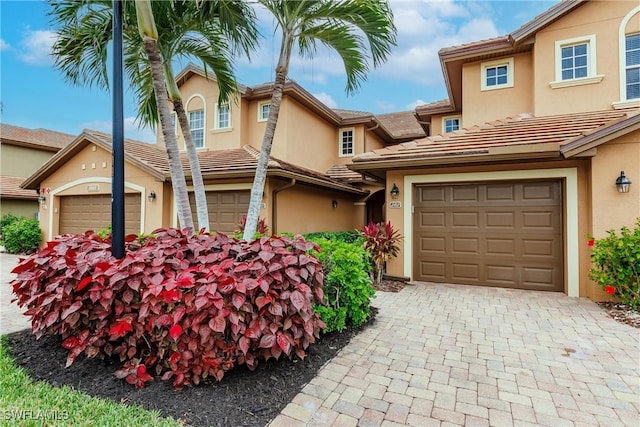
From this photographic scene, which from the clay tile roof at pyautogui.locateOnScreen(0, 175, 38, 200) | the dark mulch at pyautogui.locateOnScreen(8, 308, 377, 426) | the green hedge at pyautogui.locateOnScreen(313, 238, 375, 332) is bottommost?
the dark mulch at pyautogui.locateOnScreen(8, 308, 377, 426)

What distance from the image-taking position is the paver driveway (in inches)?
110

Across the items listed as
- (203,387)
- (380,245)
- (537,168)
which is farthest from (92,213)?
(537,168)

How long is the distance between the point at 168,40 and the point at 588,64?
1014cm

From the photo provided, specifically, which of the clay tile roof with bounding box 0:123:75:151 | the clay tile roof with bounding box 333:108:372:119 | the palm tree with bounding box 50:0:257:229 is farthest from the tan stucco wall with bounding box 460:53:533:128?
the clay tile roof with bounding box 0:123:75:151

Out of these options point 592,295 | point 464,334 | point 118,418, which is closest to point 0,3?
point 118,418

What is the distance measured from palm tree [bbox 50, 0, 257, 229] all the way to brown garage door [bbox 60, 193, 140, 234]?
6.76m

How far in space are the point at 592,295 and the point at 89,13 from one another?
1062 centimetres

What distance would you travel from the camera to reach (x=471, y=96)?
10133 millimetres

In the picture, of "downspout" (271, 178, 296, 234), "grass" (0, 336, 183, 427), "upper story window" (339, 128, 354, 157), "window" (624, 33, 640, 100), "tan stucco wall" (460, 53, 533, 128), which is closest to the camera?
"grass" (0, 336, 183, 427)

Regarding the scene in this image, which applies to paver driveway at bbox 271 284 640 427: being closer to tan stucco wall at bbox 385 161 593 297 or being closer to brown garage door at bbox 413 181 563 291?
tan stucco wall at bbox 385 161 593 297

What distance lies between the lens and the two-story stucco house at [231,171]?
1041 cm

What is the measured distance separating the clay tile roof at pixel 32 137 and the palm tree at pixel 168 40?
66.6 feet

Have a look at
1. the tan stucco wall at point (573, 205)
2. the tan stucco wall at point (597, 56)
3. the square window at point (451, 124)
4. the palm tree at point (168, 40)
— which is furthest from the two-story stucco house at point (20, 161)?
the tan stucco wall at point (597, 56)

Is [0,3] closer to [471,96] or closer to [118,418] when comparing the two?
[118,418]
